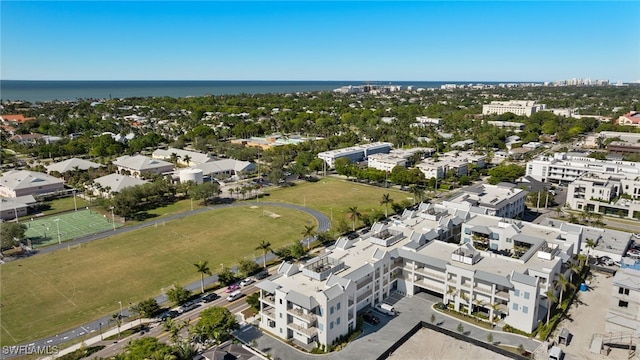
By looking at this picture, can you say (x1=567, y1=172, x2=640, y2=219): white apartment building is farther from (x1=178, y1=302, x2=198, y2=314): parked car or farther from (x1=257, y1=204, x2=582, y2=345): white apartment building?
(x1=178, y1=302, x2=198, y2=314): parked car

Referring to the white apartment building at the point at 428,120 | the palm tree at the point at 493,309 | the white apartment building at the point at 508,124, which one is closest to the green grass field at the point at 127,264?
the palm tree at the point at 493,309

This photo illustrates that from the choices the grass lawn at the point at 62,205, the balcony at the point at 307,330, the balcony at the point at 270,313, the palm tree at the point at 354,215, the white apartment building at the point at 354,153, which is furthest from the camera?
the white apartment building at the point at 354,153

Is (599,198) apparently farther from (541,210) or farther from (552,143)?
(552,143)

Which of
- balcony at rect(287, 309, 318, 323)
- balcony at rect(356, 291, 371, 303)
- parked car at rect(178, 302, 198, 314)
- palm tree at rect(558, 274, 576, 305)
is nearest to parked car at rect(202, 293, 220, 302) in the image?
parked car at rect(178, 302, 198, 314)

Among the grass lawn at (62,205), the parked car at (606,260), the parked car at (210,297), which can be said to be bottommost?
the parked car at (210,297)

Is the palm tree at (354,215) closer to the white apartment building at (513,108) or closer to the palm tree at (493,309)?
the palm tree at (493,309)
